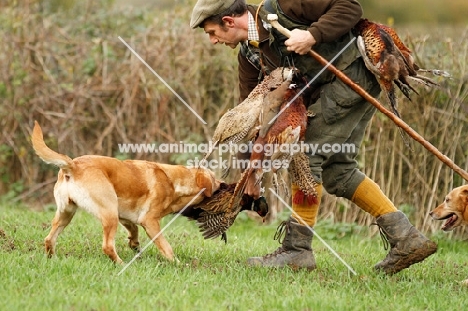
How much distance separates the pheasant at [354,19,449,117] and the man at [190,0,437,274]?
92 millimetres

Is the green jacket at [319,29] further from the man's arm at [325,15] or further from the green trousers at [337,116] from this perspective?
the green trousers at [337,116]

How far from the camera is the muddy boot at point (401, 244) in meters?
5.38

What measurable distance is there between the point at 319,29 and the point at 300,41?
0.15 metres

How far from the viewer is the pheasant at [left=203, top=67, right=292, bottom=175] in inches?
201

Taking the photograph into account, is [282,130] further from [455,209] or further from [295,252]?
[455,209]

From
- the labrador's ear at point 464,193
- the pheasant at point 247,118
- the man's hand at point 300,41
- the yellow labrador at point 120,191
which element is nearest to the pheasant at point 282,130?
the pheasant at point 247,118

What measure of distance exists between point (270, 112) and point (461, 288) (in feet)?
5.61

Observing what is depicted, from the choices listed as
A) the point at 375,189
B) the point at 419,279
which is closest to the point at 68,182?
the point at 375,189

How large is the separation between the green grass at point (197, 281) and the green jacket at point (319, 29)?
1.39m

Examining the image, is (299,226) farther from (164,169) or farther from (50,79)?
(50,79)

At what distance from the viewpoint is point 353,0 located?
16.8 ft

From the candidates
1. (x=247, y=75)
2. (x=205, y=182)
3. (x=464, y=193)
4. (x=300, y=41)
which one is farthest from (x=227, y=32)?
(x=464, y=193)

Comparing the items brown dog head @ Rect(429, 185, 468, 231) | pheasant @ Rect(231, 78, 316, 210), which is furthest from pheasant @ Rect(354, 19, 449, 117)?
brown dog head @ Rect(429, 185, 468, 231)

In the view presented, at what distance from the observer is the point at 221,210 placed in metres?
5.69
